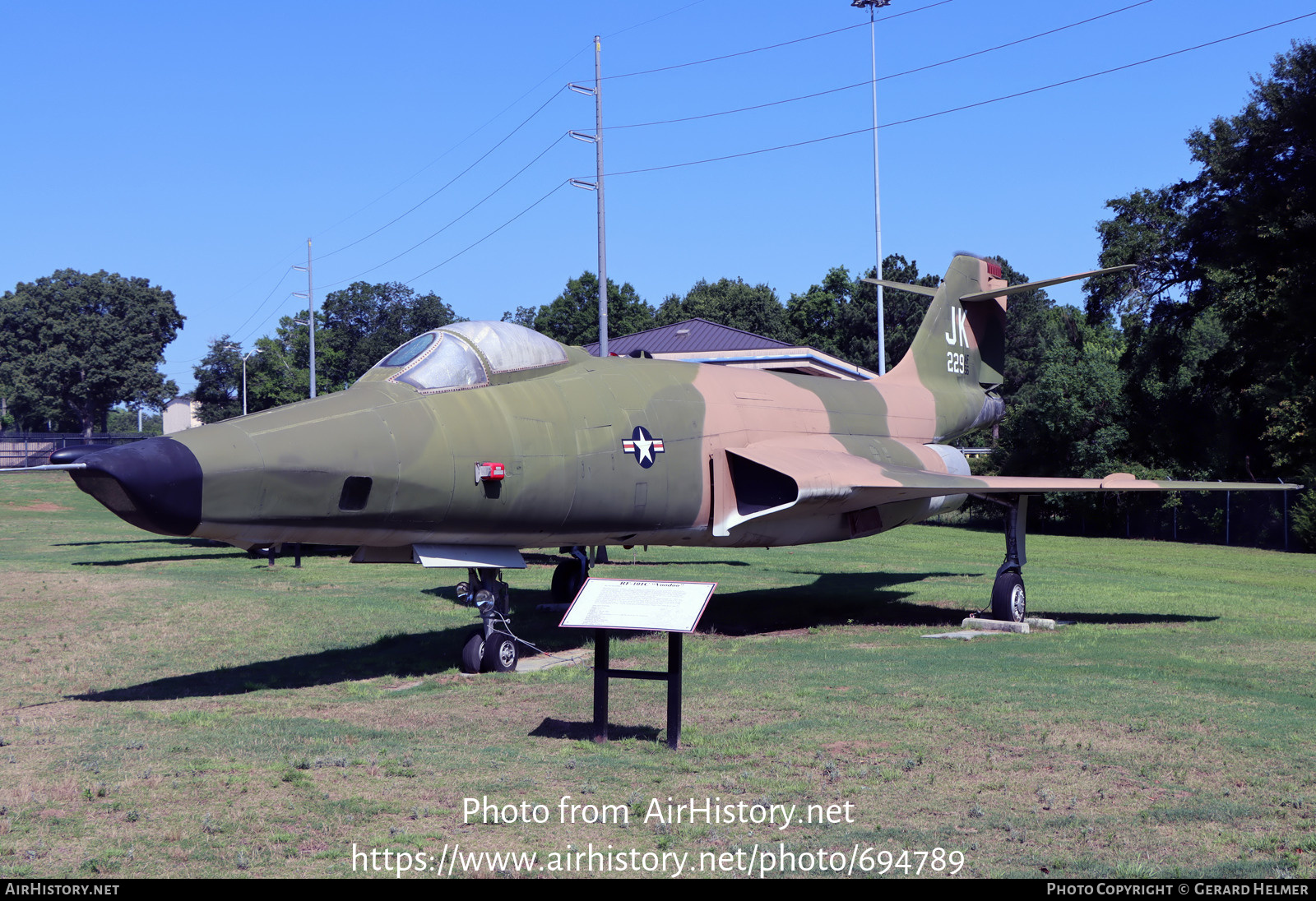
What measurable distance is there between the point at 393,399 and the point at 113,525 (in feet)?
116

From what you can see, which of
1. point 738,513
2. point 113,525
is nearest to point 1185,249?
point 738,513

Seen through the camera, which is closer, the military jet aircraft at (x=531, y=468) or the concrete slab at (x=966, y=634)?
the military jet aircraft at (x=531, y=468)

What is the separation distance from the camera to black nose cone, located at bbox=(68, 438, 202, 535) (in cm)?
832

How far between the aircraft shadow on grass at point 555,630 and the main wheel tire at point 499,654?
0.76 metres

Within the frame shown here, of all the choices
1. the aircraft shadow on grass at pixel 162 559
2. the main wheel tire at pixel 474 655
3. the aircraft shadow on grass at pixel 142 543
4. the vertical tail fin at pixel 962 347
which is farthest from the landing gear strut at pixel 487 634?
the aircraft shadow on grass at pixel 142 543

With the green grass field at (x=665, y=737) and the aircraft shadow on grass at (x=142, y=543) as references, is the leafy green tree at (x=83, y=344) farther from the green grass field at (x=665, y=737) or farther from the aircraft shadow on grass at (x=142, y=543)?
the green grass field at (x=665, y=737)

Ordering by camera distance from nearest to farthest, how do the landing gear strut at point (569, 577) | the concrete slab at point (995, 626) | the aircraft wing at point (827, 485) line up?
the aircraft wing at point (827, 485) < the concrete slab at point (995, 626) < the landing gear strut at point (569, 577)

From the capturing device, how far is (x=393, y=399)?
10727 mm

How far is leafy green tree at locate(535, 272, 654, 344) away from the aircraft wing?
73.6 meters

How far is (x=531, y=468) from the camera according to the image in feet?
37.5

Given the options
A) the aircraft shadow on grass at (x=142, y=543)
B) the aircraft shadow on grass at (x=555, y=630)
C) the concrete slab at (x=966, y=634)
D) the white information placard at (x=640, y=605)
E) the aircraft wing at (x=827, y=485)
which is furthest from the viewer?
the aircraft shadow on grass at (x=142, y=543)

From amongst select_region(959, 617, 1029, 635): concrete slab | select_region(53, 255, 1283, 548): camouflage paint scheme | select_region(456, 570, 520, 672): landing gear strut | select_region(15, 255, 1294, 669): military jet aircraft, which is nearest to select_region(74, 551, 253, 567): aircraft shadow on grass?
select_region(15, 255, 1294, 669): military jet aircraft

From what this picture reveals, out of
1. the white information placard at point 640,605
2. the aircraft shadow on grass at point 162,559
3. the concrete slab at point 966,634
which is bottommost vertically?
the concrete slab at point 966,634

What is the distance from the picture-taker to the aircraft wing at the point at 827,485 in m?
14.1
